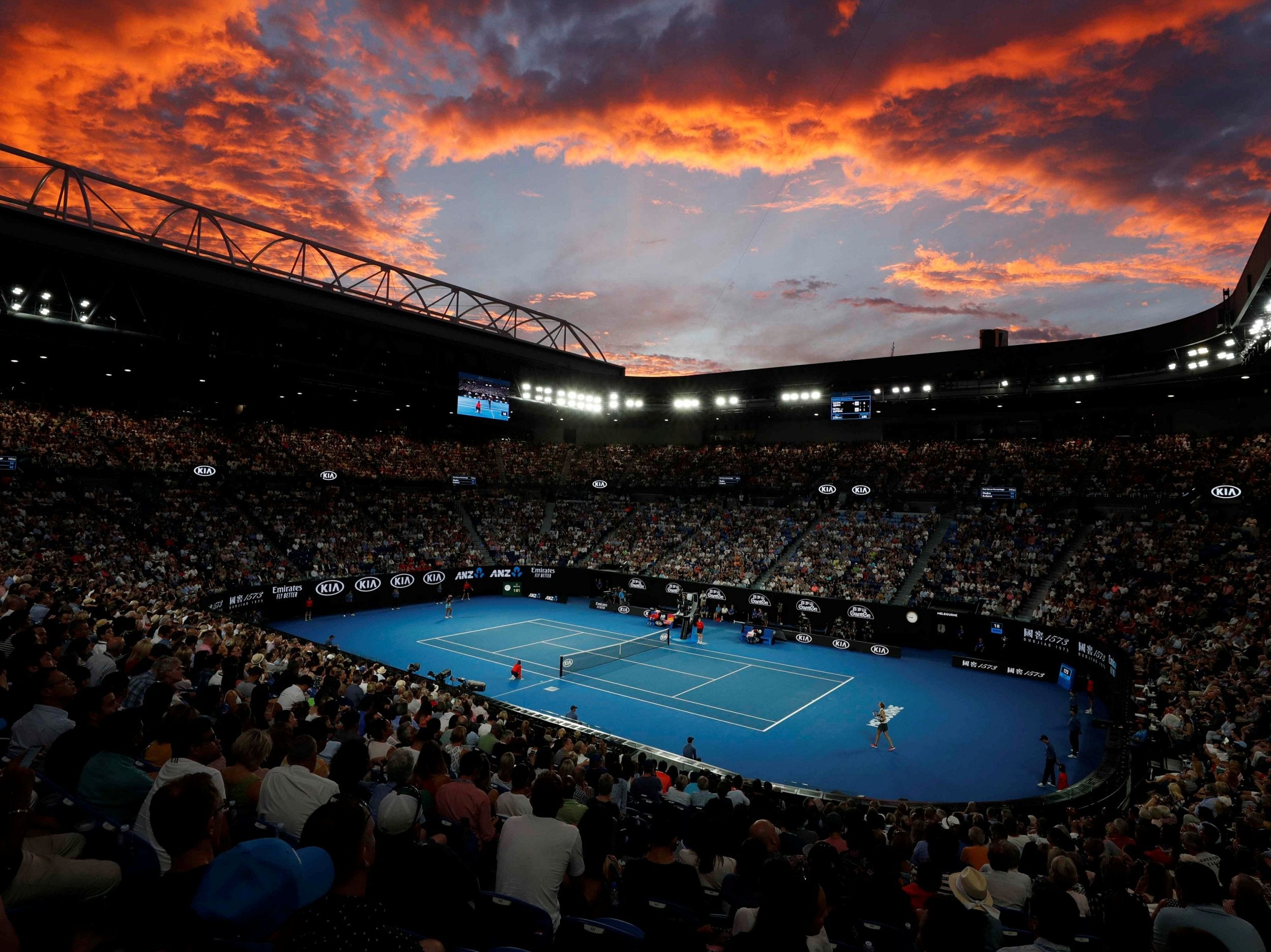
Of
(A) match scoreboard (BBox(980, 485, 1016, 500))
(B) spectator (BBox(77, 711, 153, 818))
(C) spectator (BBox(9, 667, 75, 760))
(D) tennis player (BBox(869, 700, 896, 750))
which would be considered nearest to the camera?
(B) spectator (BBox(77, 711, 153, 818))

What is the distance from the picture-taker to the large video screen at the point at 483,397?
3600cm

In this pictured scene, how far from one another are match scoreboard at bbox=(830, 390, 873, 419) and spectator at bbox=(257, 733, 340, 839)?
39.1 meters

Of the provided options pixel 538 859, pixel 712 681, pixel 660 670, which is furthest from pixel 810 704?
pixel 538 859

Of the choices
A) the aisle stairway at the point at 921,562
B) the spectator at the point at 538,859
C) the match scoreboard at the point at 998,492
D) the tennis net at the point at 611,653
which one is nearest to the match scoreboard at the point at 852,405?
the match scoreboard at the point at 998,492

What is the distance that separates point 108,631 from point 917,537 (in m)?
39.9

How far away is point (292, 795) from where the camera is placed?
508cm

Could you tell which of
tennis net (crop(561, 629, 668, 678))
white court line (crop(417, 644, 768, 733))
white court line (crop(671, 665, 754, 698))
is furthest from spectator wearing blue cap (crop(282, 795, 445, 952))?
tennis net (crop(561, 629, 668, 678))

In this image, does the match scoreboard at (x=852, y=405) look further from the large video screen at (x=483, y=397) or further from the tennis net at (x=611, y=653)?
the large video screen at (x=483, y=397)

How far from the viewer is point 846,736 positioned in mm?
22328

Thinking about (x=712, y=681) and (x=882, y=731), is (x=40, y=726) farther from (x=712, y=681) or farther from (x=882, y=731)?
(x=712, y=681)

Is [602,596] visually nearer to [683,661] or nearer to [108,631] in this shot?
[683,661]

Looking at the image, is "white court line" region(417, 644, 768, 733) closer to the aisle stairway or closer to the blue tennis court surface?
the blue tennis court surface

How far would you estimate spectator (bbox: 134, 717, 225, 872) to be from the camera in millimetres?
4215

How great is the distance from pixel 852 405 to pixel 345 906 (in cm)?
4152
